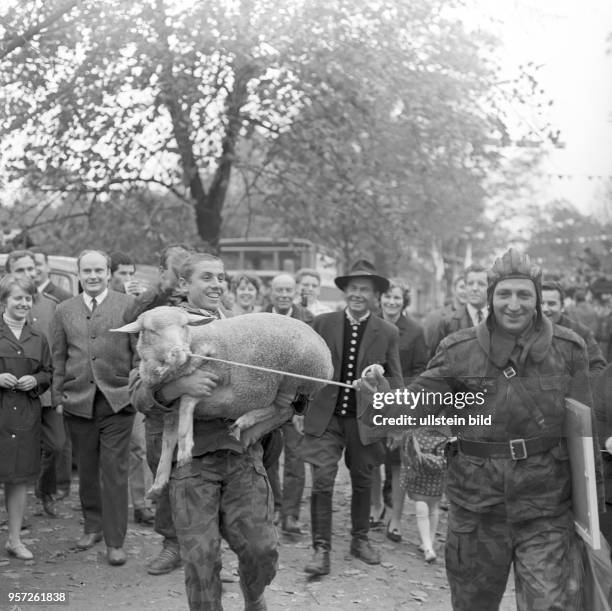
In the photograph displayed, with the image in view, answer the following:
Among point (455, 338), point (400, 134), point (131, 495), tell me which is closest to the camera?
point (455, 338)

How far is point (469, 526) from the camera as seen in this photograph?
4.21 metres

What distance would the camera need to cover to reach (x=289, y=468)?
8.18 meters

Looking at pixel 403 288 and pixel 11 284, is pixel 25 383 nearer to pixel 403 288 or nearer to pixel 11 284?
pixel 11 284

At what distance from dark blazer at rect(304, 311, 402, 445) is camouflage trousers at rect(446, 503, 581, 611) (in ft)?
8.32

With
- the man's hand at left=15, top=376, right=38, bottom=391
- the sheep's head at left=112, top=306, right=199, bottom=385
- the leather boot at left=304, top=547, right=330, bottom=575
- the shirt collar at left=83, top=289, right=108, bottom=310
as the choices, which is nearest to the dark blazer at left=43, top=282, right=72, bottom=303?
the shirt collar at left=83, top=289, right=108, bottom=310

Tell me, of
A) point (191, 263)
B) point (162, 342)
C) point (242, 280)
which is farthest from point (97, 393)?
point (242, 280)

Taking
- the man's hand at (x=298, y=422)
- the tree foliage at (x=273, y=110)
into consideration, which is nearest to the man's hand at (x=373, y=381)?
the man's hand at (x=298, y=422)

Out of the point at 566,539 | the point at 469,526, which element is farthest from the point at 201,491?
the point at 566,539

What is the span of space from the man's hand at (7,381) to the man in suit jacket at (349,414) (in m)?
2.17

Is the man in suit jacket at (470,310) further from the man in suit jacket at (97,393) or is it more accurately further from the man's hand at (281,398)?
the man's hand at (281,398)

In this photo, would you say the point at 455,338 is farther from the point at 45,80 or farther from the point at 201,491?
the point at 45,80

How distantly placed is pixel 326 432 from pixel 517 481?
2.93 metres

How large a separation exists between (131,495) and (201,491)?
3976 mm

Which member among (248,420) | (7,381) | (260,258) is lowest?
(7,381)
